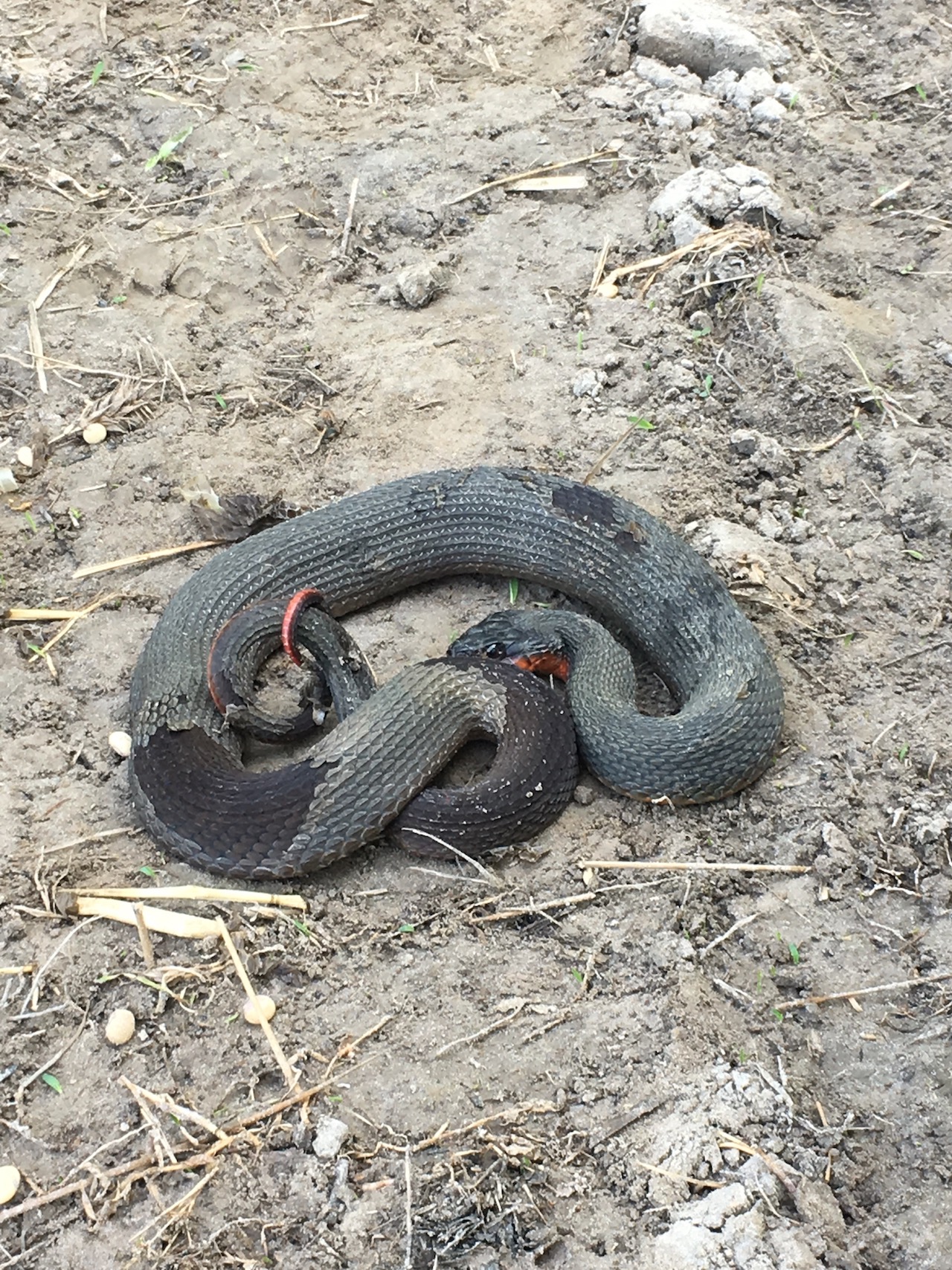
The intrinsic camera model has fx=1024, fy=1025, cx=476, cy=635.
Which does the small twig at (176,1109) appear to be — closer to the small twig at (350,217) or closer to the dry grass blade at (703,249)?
the dry grass blade at (703,249)

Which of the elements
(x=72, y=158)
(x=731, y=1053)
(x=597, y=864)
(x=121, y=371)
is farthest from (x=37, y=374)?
(x=731, y=1053)

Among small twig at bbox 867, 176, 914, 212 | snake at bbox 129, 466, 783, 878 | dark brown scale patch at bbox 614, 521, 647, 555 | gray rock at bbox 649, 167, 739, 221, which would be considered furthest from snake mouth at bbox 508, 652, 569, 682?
small twig at bbox 867, 176, 914, 212

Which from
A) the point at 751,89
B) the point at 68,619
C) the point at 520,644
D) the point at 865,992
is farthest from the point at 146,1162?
the point at 751,89

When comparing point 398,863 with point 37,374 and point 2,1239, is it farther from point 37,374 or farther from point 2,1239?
point 37,374

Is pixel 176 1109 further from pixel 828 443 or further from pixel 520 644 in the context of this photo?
pixel 828 443

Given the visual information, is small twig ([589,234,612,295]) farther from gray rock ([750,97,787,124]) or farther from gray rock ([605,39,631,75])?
gray rock ([605,39,631,75])
